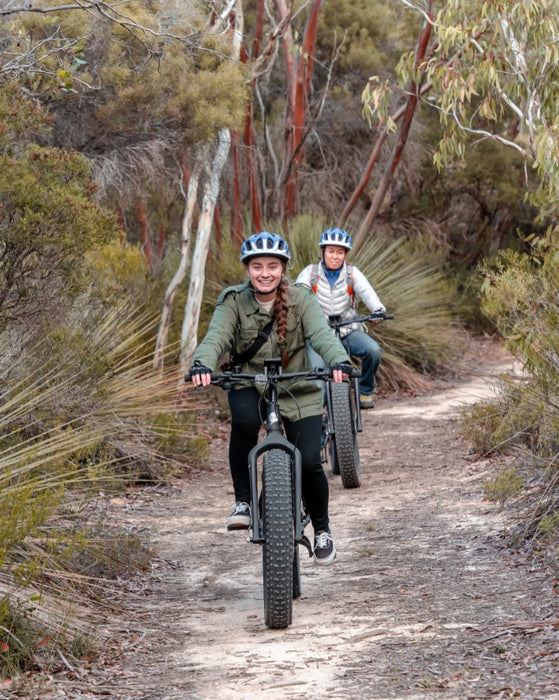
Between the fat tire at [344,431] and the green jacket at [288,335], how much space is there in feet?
9.88

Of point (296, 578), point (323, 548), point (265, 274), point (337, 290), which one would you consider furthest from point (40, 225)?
point (296, 578)

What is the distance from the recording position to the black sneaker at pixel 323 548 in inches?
→ 222

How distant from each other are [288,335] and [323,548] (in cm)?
113

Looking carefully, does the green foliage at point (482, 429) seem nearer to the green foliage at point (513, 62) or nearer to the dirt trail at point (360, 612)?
the dirt trail at point (360, 612)

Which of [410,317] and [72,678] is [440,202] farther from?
[72,678]

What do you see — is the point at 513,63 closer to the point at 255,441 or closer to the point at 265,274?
the point at 265,274

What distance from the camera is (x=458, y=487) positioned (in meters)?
8.61

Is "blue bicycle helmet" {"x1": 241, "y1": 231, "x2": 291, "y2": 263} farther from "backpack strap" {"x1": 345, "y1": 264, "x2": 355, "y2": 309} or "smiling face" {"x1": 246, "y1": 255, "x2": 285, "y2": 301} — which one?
"backpack strap" {"x1": 345, "y1": 264, "x2": 355, "y2": 309}

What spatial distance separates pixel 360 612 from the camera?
522 centimetres

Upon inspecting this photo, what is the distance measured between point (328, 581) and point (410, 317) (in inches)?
405

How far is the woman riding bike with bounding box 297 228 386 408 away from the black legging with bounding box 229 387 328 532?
3741mm

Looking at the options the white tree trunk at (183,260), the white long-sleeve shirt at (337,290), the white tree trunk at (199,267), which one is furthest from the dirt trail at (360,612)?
the white tree trunk at (199,267)

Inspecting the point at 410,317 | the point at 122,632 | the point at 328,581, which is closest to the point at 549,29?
the point at 410,317

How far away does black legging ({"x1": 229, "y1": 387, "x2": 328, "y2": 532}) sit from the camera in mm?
5320
